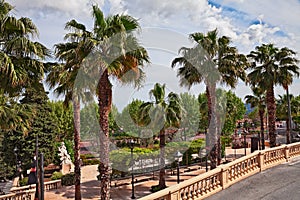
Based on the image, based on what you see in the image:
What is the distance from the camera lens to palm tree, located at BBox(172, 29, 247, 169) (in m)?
17.9

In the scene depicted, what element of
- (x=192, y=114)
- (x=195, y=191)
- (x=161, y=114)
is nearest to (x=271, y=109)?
(x=161, y=114)

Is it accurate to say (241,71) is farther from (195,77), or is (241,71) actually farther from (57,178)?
(57,178)

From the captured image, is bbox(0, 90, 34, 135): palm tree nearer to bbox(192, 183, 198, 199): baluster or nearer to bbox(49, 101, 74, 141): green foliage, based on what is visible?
bbox(192, 183, 198, 199): baluster

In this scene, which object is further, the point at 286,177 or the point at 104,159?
the point at 286,177

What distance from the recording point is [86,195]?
20.2 m

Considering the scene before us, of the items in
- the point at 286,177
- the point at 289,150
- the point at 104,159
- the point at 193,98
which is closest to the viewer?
the point at 104,159

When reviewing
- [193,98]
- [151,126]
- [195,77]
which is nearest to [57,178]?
[151,126]

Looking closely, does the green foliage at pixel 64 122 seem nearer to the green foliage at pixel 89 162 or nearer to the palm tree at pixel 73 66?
the green foliage at pixel 89 162

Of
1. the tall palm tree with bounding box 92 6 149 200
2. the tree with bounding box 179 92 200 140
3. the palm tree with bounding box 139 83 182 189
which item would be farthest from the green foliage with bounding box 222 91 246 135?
the tall palm tree with bounding box 92 6 149 200

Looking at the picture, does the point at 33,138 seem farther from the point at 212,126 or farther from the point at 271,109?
the point at 271,109

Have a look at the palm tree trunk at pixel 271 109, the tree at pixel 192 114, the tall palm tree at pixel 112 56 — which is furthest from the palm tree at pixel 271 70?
the tree at pixel 192 114

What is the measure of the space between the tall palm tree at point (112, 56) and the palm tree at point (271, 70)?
13.7 meters

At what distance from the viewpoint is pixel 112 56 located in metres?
11.2

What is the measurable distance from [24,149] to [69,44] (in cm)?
1851
